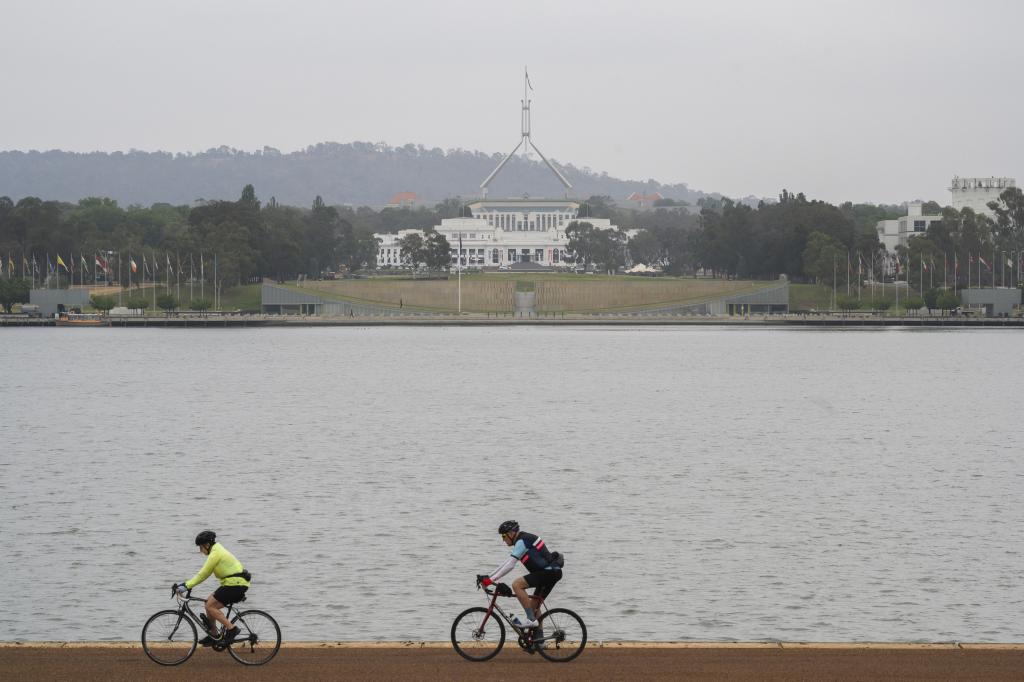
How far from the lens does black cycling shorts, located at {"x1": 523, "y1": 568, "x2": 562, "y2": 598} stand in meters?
21.3

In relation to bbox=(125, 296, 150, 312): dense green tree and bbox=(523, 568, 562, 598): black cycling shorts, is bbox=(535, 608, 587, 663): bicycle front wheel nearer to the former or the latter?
bbox=(523, 568, 562, 598): black cycling shorts

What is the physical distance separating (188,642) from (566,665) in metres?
5.74

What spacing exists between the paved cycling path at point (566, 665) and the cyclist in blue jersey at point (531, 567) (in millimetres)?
936

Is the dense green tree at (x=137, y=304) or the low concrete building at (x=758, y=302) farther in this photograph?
the low concrete building at (x=758, y=302)

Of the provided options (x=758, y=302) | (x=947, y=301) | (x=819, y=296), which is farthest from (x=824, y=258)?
(x=947, y=301)

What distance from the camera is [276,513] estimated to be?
4141 cm

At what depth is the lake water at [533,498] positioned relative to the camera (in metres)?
29.5

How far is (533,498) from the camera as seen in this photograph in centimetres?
4509

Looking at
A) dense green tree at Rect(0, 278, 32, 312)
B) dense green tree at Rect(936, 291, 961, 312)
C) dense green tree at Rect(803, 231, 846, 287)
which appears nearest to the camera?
dense green tree at Rect(803, 231, 846, 287)

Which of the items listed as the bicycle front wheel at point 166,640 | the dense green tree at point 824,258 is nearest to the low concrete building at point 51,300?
the dense green tree at point 824,258

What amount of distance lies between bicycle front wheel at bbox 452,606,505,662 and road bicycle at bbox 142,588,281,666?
2.62 metres

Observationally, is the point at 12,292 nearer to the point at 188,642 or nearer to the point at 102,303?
the point at 102,303

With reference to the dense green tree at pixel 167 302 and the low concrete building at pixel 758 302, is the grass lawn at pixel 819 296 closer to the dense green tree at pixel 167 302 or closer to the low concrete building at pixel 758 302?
the low concrete building at pixel 758 302

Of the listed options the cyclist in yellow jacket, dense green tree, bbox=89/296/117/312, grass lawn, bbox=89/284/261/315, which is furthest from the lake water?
grass lawn, bbox=89/284/261/315
